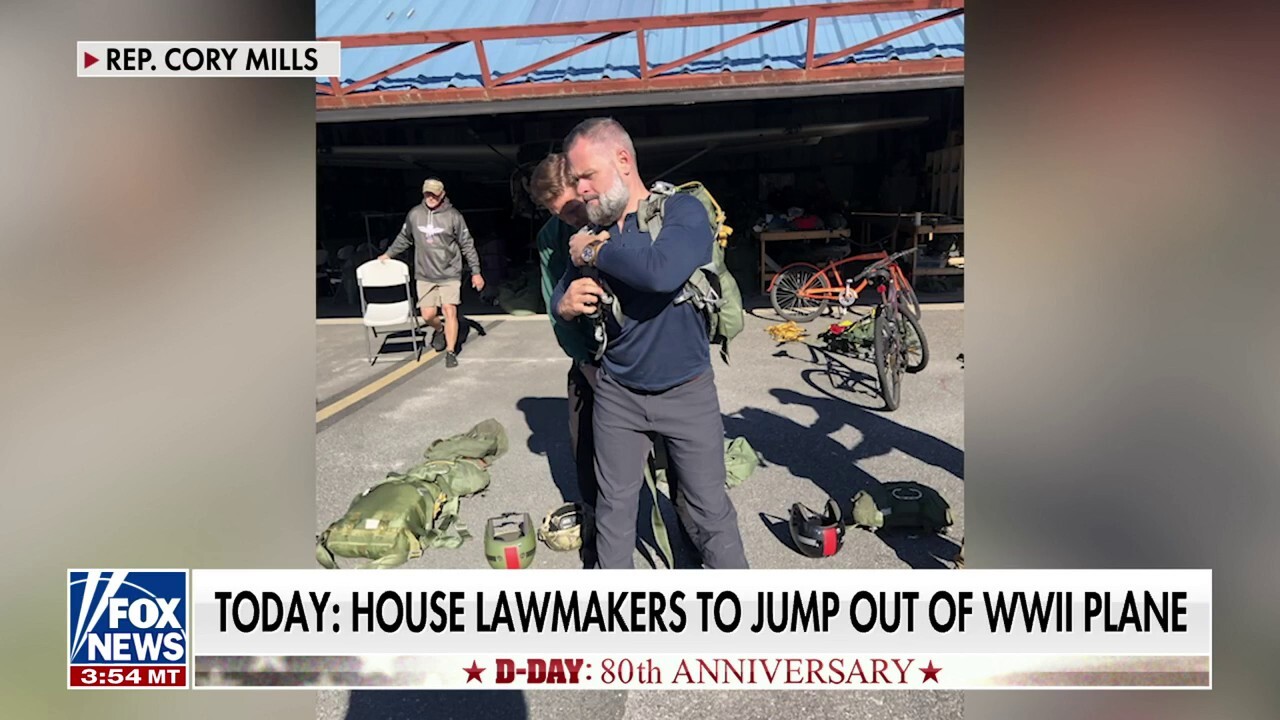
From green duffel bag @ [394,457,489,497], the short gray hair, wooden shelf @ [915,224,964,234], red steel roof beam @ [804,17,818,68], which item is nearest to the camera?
the short gray hair

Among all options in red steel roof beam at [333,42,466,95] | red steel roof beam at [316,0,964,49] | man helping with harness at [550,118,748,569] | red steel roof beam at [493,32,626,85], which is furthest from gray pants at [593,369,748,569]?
red steel roof beam at [333,42,466,95]

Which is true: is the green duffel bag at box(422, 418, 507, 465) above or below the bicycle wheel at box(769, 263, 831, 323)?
below

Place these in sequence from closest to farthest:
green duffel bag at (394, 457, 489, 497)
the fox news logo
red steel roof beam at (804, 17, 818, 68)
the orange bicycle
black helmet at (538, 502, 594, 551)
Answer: the fox news logo < black helmet at (538, 502, 594, 551) < green duffel bag at (394, 457, 489, 497) < red steel roof beam at (804, 17, 818, 68) < the orange bicycle

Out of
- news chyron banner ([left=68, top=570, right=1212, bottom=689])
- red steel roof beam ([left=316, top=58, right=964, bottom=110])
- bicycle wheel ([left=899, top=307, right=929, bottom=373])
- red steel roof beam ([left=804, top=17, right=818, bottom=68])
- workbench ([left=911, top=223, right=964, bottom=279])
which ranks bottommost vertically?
news chyron banner ([left=68, top=570, right=1212, bottom=689])

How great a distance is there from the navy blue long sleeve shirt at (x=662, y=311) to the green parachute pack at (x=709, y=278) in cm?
3

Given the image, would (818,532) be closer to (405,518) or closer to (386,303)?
(405,518)

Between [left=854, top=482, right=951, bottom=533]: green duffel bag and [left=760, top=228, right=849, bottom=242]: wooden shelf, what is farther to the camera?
[left=760, top=228, right=849, bottom=242]: wooden shelf

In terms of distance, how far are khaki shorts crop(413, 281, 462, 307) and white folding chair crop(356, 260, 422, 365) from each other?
0.52m

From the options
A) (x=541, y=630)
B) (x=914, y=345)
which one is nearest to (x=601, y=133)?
(x=541, y=630)

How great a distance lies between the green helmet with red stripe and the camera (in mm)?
2986

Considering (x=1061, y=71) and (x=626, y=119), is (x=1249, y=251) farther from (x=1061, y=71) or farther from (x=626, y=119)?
(x=626, y=119)

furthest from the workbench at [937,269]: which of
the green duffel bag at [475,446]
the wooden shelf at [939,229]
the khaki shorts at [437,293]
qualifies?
the green duffel bag at [475,446]

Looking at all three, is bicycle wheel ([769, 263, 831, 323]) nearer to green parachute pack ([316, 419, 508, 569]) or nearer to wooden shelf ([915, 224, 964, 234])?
wooden shelf ([915, 224, 964, 234])

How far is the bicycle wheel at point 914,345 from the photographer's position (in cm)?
558
